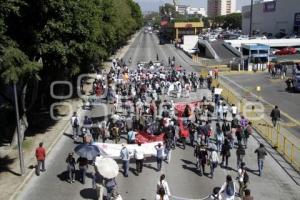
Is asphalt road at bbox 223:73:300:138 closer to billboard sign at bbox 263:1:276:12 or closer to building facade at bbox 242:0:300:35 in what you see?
building facade at bbox 242:0:300:35

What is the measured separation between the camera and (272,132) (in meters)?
28.5

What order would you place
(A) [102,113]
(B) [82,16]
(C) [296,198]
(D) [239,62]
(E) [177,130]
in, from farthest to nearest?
(D) [239,62] → (A) [102,113] → (E) [177,130] → (B) [82,16] → (C) [296,198]

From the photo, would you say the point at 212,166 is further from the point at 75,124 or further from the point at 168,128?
the point at 75,124

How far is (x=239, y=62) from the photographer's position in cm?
6316

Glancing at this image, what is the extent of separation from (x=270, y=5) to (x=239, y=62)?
6498cm

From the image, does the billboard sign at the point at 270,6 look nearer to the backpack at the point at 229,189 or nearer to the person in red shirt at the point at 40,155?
the person in red shirt at the point at 40,155

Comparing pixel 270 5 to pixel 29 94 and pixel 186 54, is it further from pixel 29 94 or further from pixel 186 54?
pixel 29 94

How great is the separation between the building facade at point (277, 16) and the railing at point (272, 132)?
75011 millimetres

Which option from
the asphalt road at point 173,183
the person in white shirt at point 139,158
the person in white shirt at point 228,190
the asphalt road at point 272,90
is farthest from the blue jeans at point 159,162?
the asphalt road at point 272,90

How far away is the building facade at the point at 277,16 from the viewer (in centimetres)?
10931

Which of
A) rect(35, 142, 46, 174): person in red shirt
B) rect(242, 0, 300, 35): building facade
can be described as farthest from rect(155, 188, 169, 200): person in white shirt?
rect(242, 0, 300, 35): building facade

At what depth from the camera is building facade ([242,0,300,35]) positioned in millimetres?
109306

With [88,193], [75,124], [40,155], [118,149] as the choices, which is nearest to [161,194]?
[88,193]

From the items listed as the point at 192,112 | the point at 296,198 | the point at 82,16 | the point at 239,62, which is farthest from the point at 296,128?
the point at 239,62
